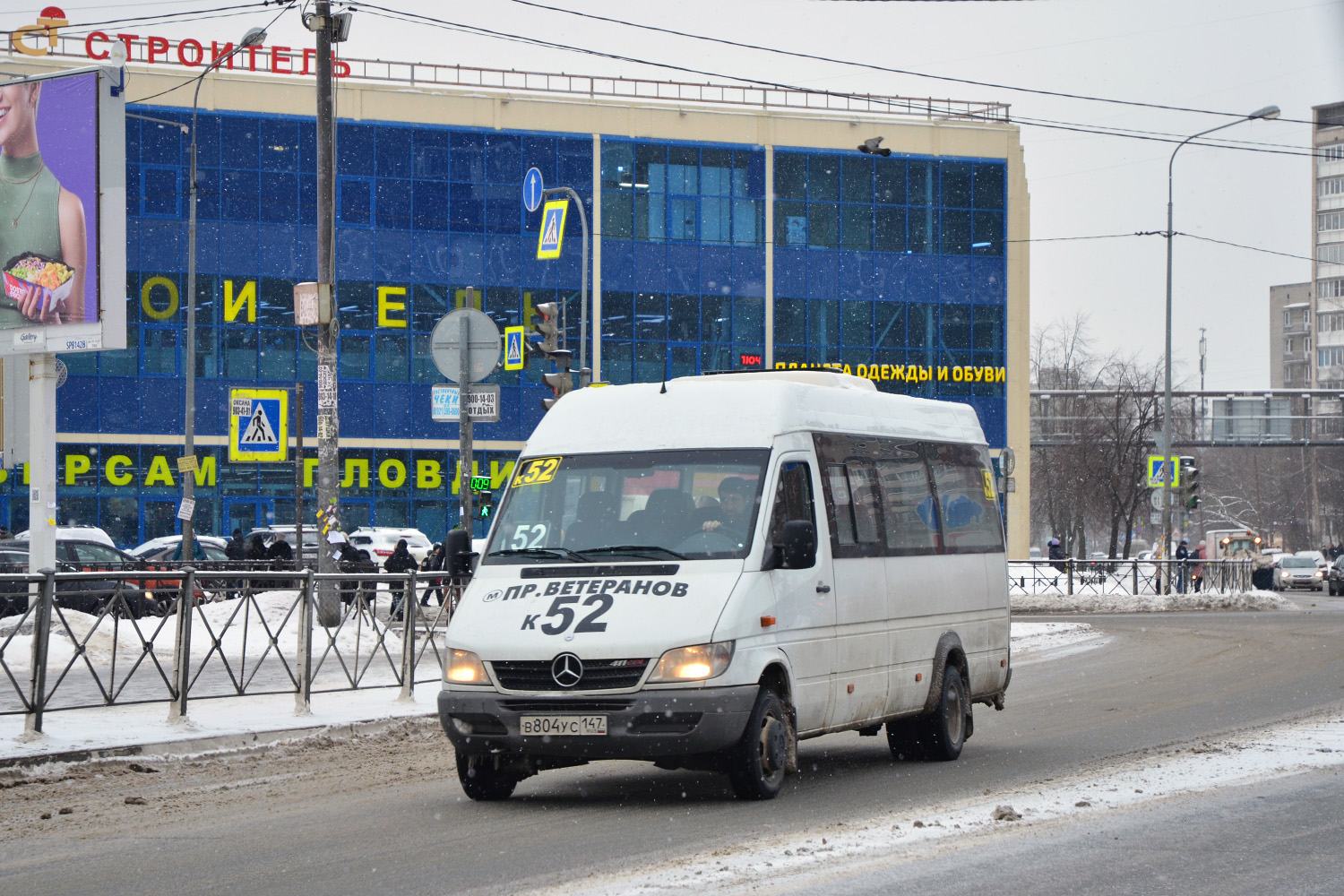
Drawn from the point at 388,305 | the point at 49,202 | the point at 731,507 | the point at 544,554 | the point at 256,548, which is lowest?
the point at 256,548

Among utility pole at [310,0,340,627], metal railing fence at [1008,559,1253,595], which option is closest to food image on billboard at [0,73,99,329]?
utility pole at [310,0,340,627]

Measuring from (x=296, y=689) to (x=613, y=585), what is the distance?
5448mm

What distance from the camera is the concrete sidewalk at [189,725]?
11227 millimetres

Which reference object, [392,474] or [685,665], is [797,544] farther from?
[392,474]

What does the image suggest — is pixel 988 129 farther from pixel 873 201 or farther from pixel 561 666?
pixel 561 666

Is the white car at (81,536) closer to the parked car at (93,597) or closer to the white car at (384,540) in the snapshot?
the white car at (384,540)

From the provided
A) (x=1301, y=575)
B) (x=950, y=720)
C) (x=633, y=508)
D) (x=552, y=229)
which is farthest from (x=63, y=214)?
(x=1301, y=575)

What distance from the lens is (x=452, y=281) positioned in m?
49.9

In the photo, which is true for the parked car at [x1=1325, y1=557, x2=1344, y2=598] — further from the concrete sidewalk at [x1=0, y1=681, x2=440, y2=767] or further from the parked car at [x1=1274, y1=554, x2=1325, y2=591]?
the concrete sidewalk at [x1=0, y1=681, x2=440, y2=767]

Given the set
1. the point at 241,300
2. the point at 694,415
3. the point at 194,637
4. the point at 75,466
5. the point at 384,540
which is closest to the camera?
the point at 694,415

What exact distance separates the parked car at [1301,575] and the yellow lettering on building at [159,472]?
3920 cm

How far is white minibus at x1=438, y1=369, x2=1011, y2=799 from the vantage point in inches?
348

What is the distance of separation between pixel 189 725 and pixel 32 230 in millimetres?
6269

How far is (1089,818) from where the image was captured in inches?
331
